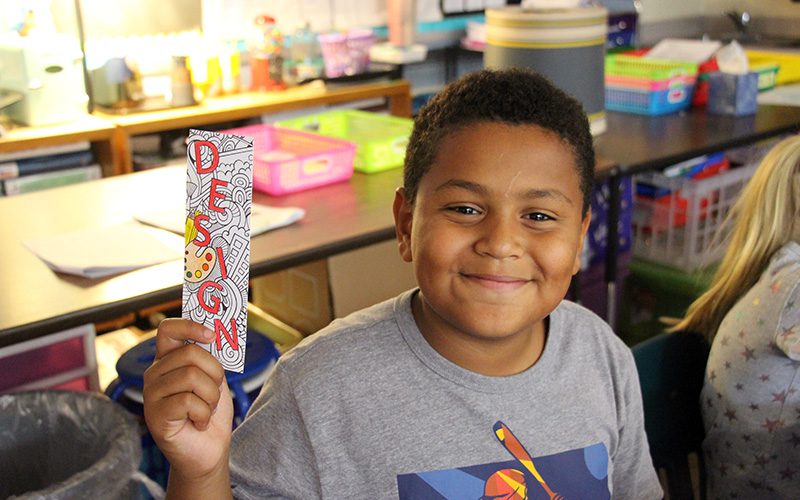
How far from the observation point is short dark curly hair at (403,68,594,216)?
99 centimetres

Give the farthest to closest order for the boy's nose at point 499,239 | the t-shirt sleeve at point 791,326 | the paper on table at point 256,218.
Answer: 1. the paper on table at point 256,218
2. the t-shirt sleeve at point 791,326
3. the boy's nose at point 499,239

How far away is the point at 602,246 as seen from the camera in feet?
8.68

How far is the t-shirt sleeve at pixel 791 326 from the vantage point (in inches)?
52.9

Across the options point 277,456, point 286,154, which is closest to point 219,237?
point 277,456

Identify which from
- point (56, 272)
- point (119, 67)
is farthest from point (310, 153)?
point (119, 67)

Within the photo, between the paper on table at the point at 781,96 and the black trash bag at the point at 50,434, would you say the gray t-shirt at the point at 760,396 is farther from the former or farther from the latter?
the paper on table at the point at 781,96

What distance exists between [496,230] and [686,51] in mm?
2348

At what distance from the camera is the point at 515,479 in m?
1.00

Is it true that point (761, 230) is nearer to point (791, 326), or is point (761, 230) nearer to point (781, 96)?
point (791, 326)

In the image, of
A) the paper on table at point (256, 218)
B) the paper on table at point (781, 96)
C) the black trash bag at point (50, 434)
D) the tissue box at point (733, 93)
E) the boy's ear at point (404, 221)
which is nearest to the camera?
the boy's ear at point (404, 221)

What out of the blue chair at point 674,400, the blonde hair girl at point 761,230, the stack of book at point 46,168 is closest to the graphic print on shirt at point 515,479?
the blue chair at point 674,400

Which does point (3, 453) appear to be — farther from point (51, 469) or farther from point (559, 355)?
point (559, 355)

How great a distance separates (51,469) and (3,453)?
87 mm

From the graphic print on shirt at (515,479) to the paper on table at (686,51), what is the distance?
2.19 metres
